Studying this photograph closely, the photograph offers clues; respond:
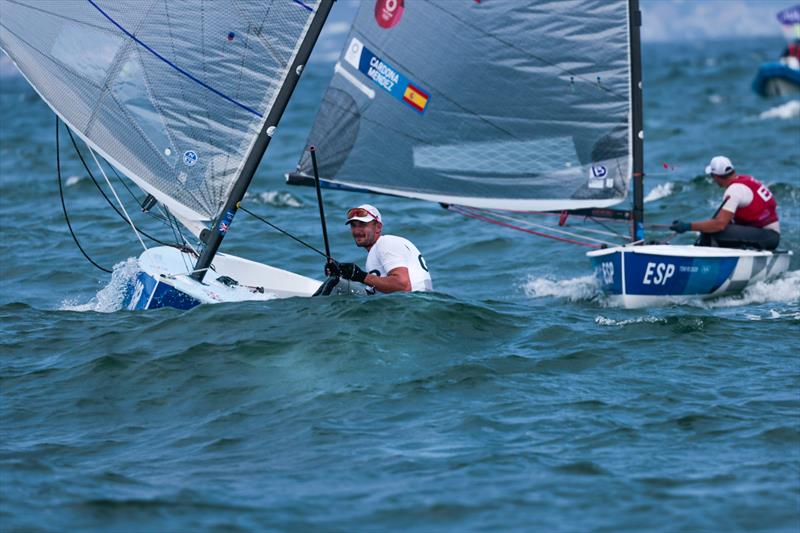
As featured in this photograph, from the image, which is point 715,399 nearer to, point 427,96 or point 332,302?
point 332,302

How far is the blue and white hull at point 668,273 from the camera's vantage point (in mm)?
11703

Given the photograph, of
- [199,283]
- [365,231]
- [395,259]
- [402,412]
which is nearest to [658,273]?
[395,259]

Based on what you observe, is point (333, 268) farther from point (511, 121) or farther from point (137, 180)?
point (511, 121)

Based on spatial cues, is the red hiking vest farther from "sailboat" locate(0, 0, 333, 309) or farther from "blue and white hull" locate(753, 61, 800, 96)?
"blue and white hull" locate(753, 61, 800, 96)

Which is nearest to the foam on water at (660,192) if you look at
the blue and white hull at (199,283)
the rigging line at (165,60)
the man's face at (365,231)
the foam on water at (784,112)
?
the blue and white hull at (199,283)

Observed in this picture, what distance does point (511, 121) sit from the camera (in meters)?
12.2

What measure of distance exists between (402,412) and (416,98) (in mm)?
4944

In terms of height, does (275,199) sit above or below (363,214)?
above

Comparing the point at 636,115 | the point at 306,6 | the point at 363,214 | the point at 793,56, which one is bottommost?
the point at 363,214

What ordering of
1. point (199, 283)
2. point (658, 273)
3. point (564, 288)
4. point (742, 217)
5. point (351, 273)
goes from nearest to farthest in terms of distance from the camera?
point (351, 273)
point (199, 283)
point (658, 273)
point (742, 217)
point (564, 288)

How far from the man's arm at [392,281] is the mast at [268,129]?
4.30ft

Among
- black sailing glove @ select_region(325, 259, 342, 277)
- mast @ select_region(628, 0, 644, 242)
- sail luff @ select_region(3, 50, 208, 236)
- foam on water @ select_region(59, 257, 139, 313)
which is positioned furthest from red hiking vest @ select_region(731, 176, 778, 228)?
foam on water @ select_region(59, 257, 139, 313)

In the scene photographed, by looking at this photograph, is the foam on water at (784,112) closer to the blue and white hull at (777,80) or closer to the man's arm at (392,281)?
the blue and white hull at (777,80)

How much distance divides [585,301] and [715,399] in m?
4.23
